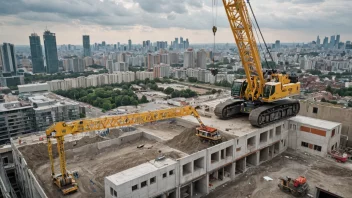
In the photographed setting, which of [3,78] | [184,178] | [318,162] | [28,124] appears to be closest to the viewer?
[184,178]

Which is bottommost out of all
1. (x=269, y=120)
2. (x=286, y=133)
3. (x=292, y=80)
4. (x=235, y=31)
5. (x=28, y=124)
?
(x=28, y=124)

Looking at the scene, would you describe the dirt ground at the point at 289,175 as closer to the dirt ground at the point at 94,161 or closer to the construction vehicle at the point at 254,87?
the construction vehicle at the point at 254,87

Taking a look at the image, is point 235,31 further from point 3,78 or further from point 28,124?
point 3,78

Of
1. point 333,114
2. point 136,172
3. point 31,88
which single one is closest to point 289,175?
point 333,114

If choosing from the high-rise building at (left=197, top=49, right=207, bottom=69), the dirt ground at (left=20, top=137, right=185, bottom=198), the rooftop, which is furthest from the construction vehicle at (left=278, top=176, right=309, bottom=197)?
the high-rise building at (left=197, top=49, right=207, bottom=69)

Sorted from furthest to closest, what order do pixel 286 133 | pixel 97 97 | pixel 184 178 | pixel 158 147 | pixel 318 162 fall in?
1. pixel 97 97
2. pixel 286 133
3. pixel 318 162
4. pixel 158 147
5. pixel 184 178

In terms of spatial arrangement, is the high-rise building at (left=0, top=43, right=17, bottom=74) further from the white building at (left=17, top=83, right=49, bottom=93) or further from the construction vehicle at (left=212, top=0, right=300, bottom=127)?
the construction vehicle at (left=212, top=0, right=300, bottom=127)

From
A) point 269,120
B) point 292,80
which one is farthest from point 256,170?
point 292,80

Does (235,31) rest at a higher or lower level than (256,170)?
higher
